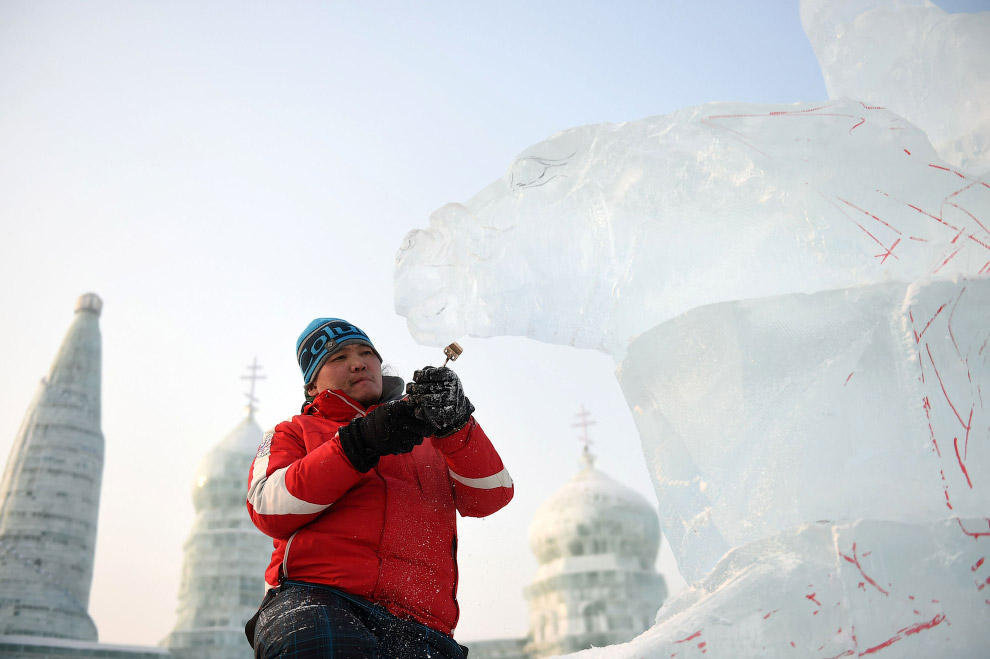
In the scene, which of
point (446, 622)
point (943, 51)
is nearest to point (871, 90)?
point (943, 51)

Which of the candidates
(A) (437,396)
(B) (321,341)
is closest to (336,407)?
(B) (321,341)

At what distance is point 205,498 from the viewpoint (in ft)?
75.0

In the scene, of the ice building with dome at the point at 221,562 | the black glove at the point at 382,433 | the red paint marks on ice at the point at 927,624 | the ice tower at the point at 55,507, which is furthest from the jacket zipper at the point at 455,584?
the ice tower at the point at 55,507

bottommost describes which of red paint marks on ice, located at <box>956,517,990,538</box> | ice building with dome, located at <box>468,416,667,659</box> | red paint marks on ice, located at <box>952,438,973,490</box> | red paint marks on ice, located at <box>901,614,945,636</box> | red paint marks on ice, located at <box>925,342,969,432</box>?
red paint marks on ice, located at <box>901,614,945,636</box>

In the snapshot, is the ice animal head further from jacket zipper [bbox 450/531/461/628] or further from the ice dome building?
the ice dome building

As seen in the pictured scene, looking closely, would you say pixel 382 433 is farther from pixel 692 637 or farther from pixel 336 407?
pixel 692 637

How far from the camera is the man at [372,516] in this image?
186 cm

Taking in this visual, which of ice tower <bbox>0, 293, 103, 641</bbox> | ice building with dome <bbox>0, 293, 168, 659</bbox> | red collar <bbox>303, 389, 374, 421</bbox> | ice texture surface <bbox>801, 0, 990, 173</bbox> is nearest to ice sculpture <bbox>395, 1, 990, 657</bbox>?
ice texture surface <bbox>801, 0, 990, 173</bbox>

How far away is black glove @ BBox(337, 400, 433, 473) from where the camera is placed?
188 centimetres

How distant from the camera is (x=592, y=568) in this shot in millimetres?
21906

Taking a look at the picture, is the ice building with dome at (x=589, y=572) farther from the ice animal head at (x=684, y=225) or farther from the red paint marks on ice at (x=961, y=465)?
the red paint marks on ice at (x=961, y=465)

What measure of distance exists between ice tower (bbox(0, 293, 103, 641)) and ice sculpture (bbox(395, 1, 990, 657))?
20489mm

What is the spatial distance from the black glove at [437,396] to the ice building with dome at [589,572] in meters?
20.9

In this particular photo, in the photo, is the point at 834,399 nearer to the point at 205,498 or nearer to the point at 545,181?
the point at 545,181
